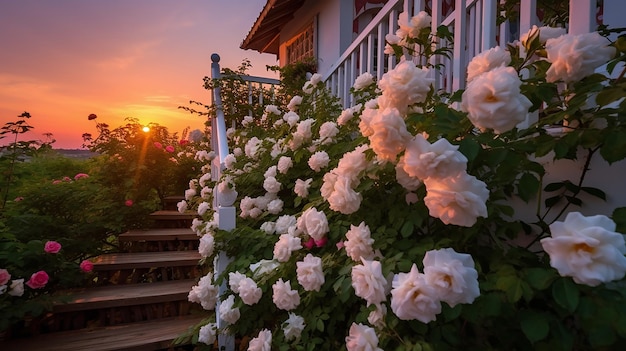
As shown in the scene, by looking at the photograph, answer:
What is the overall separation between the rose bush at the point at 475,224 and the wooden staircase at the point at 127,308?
4.05 feet

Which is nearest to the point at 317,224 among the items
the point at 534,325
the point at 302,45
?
the point at 534,325

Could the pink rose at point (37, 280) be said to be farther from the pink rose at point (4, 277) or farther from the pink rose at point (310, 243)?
the pink rose at point (310, 243)

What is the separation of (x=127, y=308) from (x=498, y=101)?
108 inches

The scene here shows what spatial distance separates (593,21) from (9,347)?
3.34 metres

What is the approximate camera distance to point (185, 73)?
473 cm

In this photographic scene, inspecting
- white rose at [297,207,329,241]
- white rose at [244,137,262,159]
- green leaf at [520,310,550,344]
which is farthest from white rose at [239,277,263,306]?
white rose at [244,137,262,159]

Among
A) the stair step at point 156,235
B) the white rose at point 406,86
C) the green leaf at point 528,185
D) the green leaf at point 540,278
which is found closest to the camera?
the green leaf at point 540,278

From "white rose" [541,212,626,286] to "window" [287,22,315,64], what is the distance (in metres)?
5.54

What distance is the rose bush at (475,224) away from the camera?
671 millimetres

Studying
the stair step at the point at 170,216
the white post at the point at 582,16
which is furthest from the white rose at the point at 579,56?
the stair step at the point at 170,216

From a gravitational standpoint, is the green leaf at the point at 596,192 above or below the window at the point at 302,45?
below

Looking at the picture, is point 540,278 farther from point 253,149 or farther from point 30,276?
point 30,276

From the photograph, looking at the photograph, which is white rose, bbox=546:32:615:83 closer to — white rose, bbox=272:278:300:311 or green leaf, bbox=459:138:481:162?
green leaf, bbox=459:138:481:162

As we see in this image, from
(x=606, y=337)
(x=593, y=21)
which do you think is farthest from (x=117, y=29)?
(x=606, y=337)
